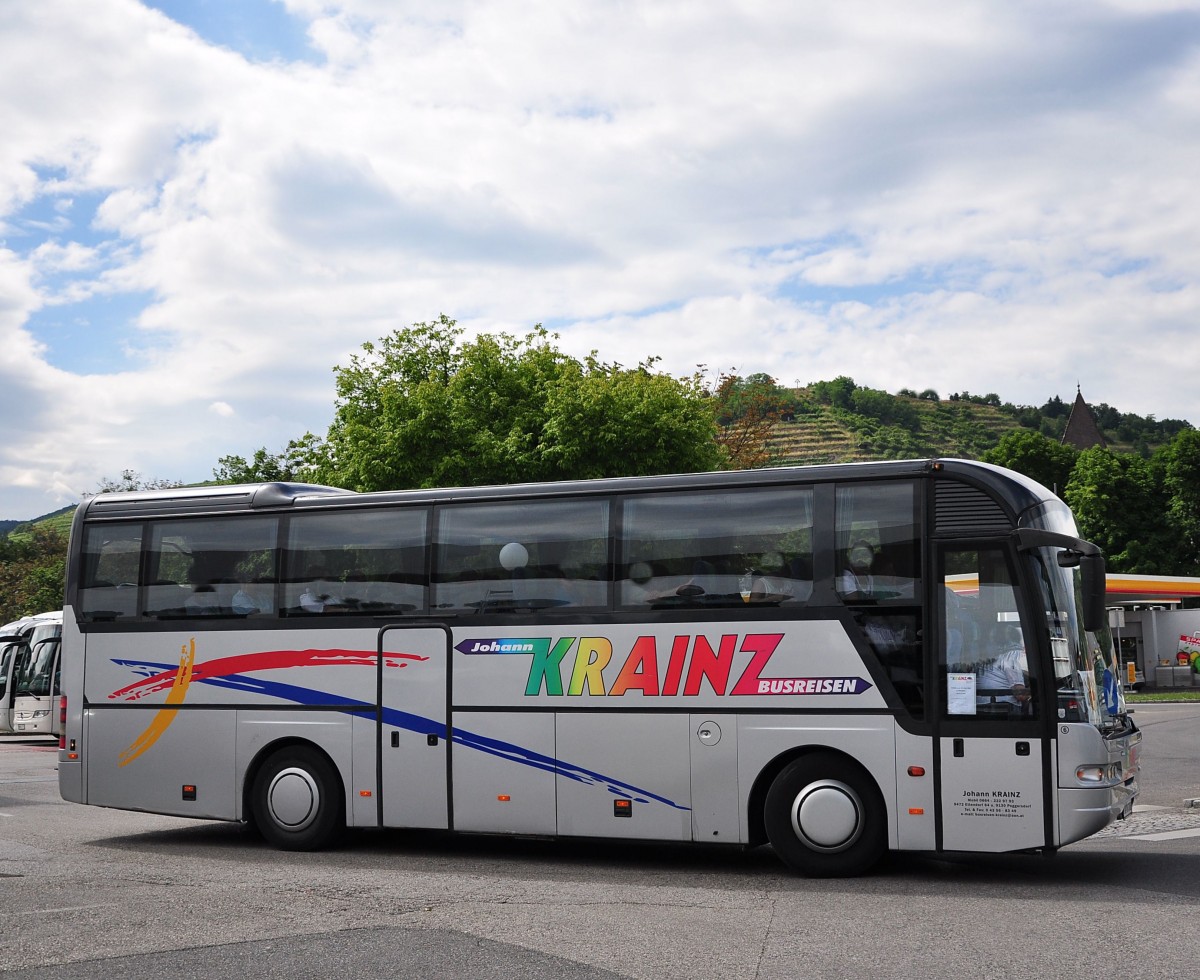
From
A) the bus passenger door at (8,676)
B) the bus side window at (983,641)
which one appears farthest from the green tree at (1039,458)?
the bus side window at (983,641)

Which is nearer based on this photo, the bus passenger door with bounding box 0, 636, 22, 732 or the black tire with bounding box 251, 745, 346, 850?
the black tire with bounding box 251, 745, 346, 850

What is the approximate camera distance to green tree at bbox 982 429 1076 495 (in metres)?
78.6

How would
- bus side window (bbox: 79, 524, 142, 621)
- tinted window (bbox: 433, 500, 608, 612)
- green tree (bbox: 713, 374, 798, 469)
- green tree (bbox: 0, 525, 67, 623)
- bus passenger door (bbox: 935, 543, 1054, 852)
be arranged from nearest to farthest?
bus passenger door (bbox: 935, 543, 1054, 852), tinted window (bbox: 433, 500, 608, 612), bus side window (bbox: 79, 524, 142, 621), green tree (bbox: 713, 374, 798, 469), green tree (bbox: 0, 525, 67, 623)

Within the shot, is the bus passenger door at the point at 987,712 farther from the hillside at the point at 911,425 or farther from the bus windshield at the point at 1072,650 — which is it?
the hillside at the point at 911,425

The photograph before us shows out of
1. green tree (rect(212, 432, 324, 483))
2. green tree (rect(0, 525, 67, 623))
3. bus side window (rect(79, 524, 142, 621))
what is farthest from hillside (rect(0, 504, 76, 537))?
bus side window (rect(79, 524, 142, 621))

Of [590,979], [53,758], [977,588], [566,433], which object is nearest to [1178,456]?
[566,433]

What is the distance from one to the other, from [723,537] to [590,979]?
4.66 meters

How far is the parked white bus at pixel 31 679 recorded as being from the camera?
31672 mm

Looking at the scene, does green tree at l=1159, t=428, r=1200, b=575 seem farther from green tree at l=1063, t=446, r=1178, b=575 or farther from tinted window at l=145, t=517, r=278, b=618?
tinted window at l=145, t=517, r=278, b=618

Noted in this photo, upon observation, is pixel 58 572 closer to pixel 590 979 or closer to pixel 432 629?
pixel 432 629

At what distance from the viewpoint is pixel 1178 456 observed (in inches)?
2532

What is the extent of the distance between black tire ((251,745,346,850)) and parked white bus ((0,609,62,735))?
20.4m

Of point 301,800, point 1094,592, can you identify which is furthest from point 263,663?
point 1094,592

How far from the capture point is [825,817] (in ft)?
34.4
